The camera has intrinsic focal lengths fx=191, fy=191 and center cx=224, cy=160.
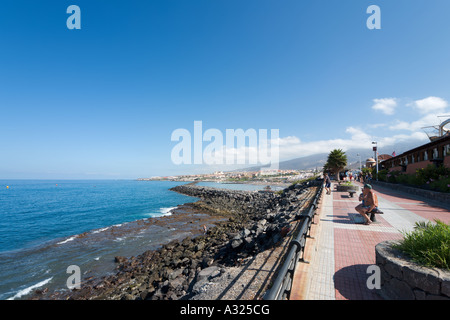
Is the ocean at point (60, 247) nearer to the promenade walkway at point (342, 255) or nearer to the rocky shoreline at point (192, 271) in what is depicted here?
the rocky shoreline at point (192, 271)

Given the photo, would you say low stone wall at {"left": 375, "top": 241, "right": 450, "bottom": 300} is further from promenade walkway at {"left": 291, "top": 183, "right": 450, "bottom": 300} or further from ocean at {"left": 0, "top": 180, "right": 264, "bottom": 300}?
ocean at {"left": 0, "top": 180, "right": 264, "bottom": 300}

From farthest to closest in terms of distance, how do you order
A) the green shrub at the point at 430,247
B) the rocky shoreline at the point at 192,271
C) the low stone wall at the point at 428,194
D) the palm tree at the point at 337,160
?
the palm tree at the point at 337,160 < the low stone wall at the point at 428,194 < the rocky shoreline at the point at 192,271 < the green shrub at the point at 430,247

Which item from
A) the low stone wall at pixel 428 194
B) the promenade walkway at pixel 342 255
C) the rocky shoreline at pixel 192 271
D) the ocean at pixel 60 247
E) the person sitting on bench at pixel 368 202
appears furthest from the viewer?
the low stone wall at pixel 428 194

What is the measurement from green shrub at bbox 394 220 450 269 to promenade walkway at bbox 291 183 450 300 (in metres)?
0.98

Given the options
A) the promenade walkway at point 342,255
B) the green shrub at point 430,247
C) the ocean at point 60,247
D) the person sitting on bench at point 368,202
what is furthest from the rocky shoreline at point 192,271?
the green shrub at point 430,247

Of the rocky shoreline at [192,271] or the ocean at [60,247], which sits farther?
the ocean at [60,247]

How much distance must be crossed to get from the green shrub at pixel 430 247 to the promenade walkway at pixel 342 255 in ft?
3.21

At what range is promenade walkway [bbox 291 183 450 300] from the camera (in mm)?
3498

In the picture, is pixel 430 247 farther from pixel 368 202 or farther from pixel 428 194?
pixel 428 194

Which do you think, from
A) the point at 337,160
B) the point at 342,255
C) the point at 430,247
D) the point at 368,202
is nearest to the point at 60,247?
the point at 342,255

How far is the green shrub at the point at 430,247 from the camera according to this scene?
2924mm

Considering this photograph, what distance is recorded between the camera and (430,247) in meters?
3.18

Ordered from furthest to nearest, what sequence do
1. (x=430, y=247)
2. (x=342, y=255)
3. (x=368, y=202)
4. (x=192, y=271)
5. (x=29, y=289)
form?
(x=29, y=289) → (x=192, y=271) → (x=368, y=202) → (x=342, y=255) → (x=430, y=247)

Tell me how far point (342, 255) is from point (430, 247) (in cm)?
210
